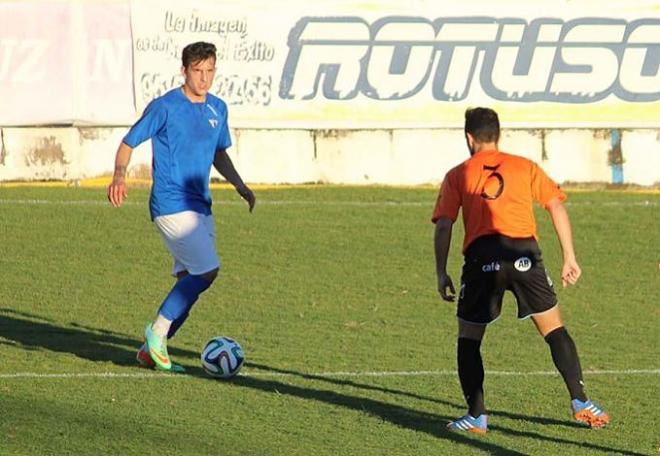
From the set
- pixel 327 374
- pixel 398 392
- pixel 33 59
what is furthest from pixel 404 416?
pixel 33 59

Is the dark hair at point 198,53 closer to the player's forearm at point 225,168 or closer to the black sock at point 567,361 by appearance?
the player's forearm at point 225,168

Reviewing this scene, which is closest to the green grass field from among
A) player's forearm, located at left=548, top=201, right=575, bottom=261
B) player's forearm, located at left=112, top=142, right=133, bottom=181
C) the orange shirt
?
player's forearm, located at left=548, top=201, right=575, bottom=261

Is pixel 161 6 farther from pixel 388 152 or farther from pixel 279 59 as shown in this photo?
pixel 388 152

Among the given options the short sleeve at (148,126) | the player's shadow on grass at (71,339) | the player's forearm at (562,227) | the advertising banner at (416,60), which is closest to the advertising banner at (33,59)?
the advertising banner at (416,60)

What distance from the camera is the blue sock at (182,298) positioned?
395 inches

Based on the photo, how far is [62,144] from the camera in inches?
690

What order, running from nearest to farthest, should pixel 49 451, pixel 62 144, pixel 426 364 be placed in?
pixel 49 451 → pixel 426 364 → pixel 62 144

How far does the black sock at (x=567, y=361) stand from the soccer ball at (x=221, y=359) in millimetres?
2116

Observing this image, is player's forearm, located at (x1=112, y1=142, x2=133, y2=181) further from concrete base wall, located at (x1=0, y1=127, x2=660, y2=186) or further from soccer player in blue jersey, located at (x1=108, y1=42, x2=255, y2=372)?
concrete base wall, located at (x1=0, y1=127, x2=660, y2=186)

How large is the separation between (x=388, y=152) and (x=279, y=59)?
154 centimetres

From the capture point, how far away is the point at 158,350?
9.99 meters

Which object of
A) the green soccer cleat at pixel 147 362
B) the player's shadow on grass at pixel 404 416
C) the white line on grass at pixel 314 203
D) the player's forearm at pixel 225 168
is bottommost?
the player's shadow on grass at pixel 404 416

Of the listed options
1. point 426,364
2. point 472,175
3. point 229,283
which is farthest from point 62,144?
point 472,175

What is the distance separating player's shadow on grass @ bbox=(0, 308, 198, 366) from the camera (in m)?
10.7
